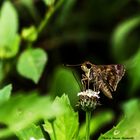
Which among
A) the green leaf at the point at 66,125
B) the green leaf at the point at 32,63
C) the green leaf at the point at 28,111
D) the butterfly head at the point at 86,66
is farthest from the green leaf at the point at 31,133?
the green leaf at the point at 32,63

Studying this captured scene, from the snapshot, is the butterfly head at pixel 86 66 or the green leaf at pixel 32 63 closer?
the butterfly head at pixel 86 66

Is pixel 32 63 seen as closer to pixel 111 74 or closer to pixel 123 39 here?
pixel 111 74

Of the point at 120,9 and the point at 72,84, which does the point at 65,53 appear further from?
the point at 72,84

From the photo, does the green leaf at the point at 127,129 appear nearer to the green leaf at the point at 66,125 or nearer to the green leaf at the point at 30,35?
the green leaf at the point at 66,125

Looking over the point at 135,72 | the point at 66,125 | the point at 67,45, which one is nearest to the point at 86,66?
the point at 66,125

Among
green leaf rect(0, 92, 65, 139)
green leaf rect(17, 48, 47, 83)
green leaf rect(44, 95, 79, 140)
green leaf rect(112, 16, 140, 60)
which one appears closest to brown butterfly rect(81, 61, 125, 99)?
green leaf rect(44, 95, 79, 140)

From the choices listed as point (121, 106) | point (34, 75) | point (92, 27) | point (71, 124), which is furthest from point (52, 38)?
point (71, 124)

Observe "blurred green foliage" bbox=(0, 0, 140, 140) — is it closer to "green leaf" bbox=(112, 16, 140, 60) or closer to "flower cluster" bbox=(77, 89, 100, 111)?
"green leaf" bbox=(112, 16, 140, 60)
